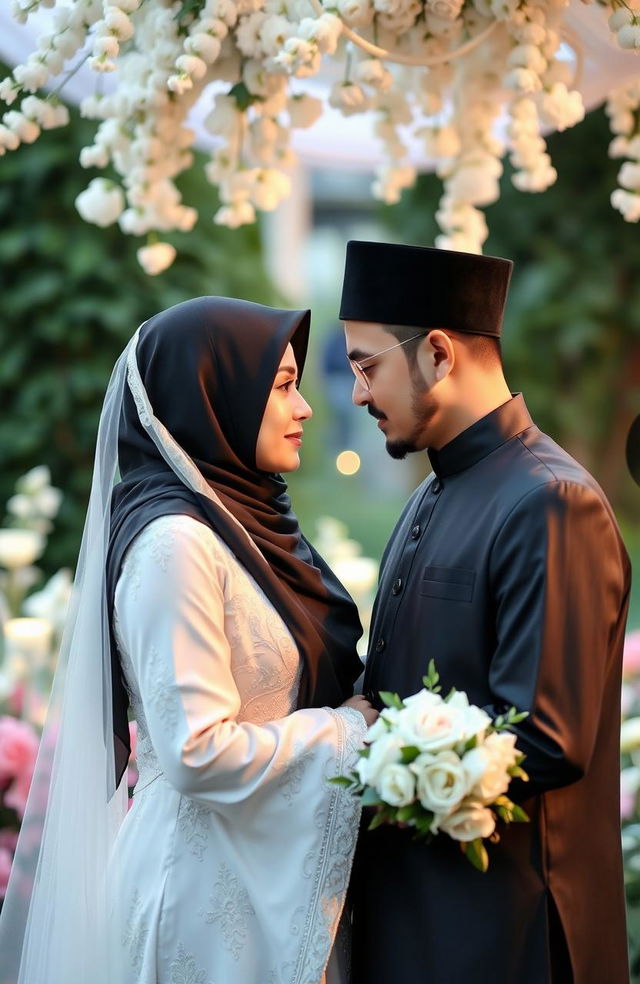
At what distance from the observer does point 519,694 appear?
6.42 ft

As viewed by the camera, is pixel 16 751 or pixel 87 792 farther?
pixel 16 751

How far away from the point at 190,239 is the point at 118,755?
11.5 ft

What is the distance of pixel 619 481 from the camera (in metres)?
8.20

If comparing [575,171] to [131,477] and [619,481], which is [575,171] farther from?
[131,477]

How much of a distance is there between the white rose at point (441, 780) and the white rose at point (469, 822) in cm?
3

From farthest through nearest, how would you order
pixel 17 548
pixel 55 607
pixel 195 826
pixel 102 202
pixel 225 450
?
pixel 17 548 → pixel 55 607 → pixel 102 202 → pixel 225 450 → pixel 195 826

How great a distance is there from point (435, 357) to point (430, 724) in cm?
75

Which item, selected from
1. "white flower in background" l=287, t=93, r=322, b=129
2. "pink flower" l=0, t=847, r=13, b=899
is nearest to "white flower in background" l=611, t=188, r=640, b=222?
"white flower in background" l=287, t=93, r=322, b=129

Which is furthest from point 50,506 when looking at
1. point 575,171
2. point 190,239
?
point 575,171

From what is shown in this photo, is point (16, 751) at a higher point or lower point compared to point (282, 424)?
lower

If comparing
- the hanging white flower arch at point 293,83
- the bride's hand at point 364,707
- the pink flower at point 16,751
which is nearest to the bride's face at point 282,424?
the bride's hand at point 364,707

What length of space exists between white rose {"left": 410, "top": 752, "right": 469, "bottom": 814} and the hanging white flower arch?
1411mm

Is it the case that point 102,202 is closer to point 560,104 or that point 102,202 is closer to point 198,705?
point 560,104

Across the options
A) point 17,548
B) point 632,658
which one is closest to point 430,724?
point 632,658
